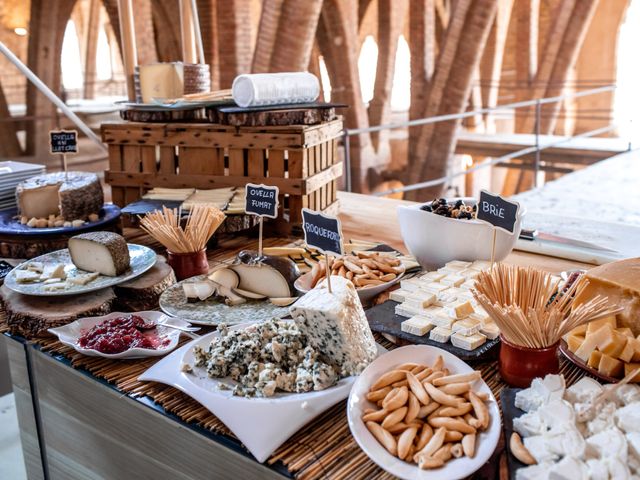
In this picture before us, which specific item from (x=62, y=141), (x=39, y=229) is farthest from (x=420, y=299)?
(x=62, y=141)

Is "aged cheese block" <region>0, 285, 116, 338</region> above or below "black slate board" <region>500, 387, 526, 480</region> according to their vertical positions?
above

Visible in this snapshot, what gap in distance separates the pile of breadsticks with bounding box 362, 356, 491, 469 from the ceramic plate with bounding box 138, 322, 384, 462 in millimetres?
95

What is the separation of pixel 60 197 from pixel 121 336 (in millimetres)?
929

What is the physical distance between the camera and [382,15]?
9.34m

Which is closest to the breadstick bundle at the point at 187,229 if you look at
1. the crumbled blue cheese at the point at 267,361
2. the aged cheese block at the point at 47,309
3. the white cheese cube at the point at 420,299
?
the aged cheese block at the point at 47,309

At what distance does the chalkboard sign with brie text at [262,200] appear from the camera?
73.4 inches

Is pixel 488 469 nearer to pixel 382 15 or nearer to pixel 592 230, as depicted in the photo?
pixel 592 230

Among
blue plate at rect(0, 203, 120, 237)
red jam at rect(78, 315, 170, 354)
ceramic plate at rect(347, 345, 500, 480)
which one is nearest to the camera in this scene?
ceramic plate at rect(347, 345, 500, 480)

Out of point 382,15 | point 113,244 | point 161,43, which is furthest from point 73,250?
point 382,15

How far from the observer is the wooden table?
3.83 feet

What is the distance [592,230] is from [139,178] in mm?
1878

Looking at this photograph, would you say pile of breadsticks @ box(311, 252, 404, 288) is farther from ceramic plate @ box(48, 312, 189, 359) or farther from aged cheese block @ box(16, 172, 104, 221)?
aged cheese block @ box(16, 172, 104, 221)

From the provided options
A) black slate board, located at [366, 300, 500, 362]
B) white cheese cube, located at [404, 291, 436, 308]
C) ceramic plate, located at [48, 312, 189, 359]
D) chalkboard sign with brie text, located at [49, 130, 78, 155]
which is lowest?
ceramic plate, located at [48, 312, 189, 359]

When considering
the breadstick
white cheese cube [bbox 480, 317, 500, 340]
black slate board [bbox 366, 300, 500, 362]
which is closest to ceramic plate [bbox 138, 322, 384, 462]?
the breadstick
